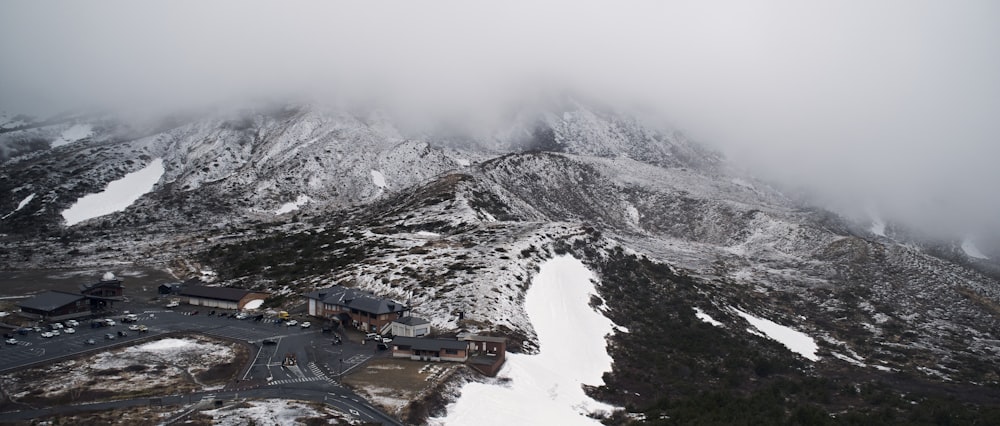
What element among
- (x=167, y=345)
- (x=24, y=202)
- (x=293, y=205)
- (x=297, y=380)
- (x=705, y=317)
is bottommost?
(x=24, y=202)

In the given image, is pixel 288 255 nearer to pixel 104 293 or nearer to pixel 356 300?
pixel 104 293

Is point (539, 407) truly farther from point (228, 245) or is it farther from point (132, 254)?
point (132, 254)

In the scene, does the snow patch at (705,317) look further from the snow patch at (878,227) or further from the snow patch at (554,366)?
the snow patch at (878,227)

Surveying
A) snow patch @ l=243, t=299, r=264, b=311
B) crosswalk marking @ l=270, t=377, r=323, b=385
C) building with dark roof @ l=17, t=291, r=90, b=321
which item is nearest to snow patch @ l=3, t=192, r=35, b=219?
building with dark roof @ l=17, t=291, r=90, b=321

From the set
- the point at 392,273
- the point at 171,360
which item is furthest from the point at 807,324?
the point at 171,360

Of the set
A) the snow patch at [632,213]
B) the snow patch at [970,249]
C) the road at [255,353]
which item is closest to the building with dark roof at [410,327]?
the road at [255,353]

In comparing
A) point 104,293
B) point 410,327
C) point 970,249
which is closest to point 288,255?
point 104,293

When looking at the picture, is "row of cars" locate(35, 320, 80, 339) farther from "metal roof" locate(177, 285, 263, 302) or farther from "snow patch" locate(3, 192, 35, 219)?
"snow patch" locate(3, 192, 35, 219)
